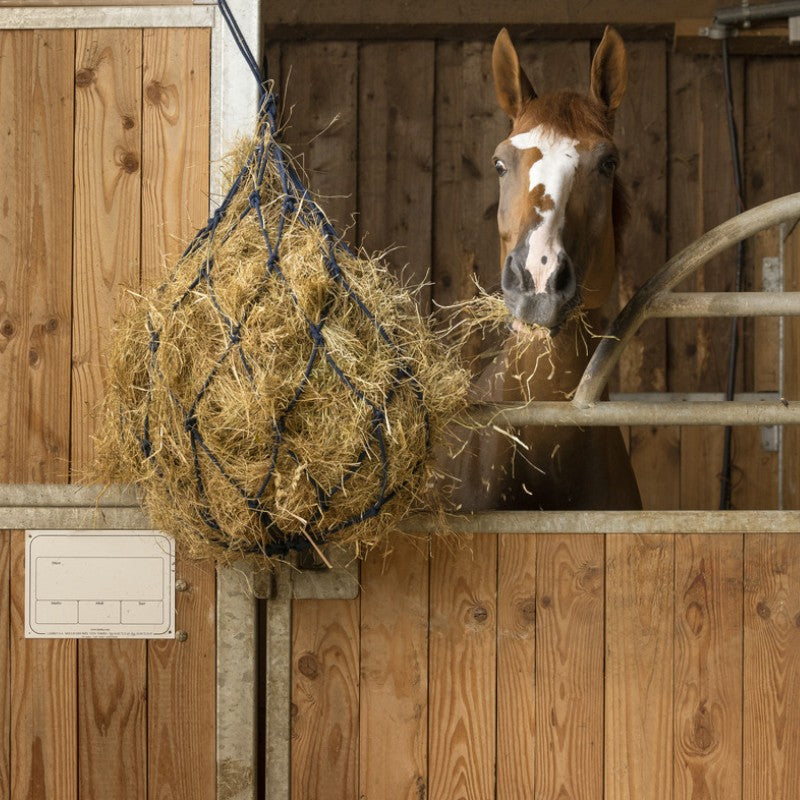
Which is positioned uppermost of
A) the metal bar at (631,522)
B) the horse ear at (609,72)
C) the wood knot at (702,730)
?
the horse ear at (609,72)

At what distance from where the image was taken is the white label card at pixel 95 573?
1.67 metres

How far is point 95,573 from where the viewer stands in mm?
1674

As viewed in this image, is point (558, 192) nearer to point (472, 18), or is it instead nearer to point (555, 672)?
point (555, 672)

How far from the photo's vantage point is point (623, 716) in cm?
164

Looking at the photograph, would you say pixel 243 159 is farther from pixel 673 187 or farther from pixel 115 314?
pixel 673 187

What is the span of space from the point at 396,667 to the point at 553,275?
0.73m

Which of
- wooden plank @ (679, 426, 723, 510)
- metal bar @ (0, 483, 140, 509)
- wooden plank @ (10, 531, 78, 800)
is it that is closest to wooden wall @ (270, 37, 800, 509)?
wooden plank @ (679, 426, 723, 510)

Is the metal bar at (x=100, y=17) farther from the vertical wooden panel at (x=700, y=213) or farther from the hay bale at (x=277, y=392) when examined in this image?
the vertical wooden panel at (x=700, y=213)

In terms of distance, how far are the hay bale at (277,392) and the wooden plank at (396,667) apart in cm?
17

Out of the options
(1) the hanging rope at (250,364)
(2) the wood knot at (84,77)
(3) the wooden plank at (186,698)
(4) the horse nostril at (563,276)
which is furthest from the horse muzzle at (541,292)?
(2) the wood knot at (84,77)

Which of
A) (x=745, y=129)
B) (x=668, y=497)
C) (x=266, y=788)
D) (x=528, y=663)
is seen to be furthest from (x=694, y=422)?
(x=745, y=129)

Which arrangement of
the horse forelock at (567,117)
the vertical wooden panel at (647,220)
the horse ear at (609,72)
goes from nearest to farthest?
1. the horse forelock at (567,117)
2. the horse ear at (609,72)
3. the vertical wooden panel at (647,220)

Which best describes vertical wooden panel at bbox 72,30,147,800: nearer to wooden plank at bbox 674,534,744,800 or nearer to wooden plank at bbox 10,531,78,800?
wooden plank at bbox 10,531,78,800

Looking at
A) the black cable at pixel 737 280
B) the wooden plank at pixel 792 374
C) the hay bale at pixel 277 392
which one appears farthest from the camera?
the black cable at pixel 737 280
